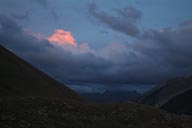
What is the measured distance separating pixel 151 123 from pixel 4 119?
19.9 meters

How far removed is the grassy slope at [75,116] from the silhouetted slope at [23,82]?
48.7 metres

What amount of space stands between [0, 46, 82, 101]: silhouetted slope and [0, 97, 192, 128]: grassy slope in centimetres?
4867

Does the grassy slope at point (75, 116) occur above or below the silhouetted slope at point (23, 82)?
below

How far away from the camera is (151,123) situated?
49812 millimetres

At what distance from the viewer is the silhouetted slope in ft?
350

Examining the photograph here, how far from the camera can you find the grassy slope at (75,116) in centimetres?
3938

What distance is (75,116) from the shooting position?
46125 millimetres

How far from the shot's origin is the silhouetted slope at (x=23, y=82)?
350 feet

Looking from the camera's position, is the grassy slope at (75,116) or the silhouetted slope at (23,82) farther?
the silhouetted slope at (23,82)

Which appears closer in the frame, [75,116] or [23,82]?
[75,116]

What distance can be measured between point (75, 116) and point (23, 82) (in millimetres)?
72242

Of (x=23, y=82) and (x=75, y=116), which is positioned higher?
(x=23, y=82)

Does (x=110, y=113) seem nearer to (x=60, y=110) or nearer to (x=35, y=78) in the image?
(x=60, y=110)

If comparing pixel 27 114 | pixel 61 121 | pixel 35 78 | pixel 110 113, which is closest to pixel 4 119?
pixel 27 114
